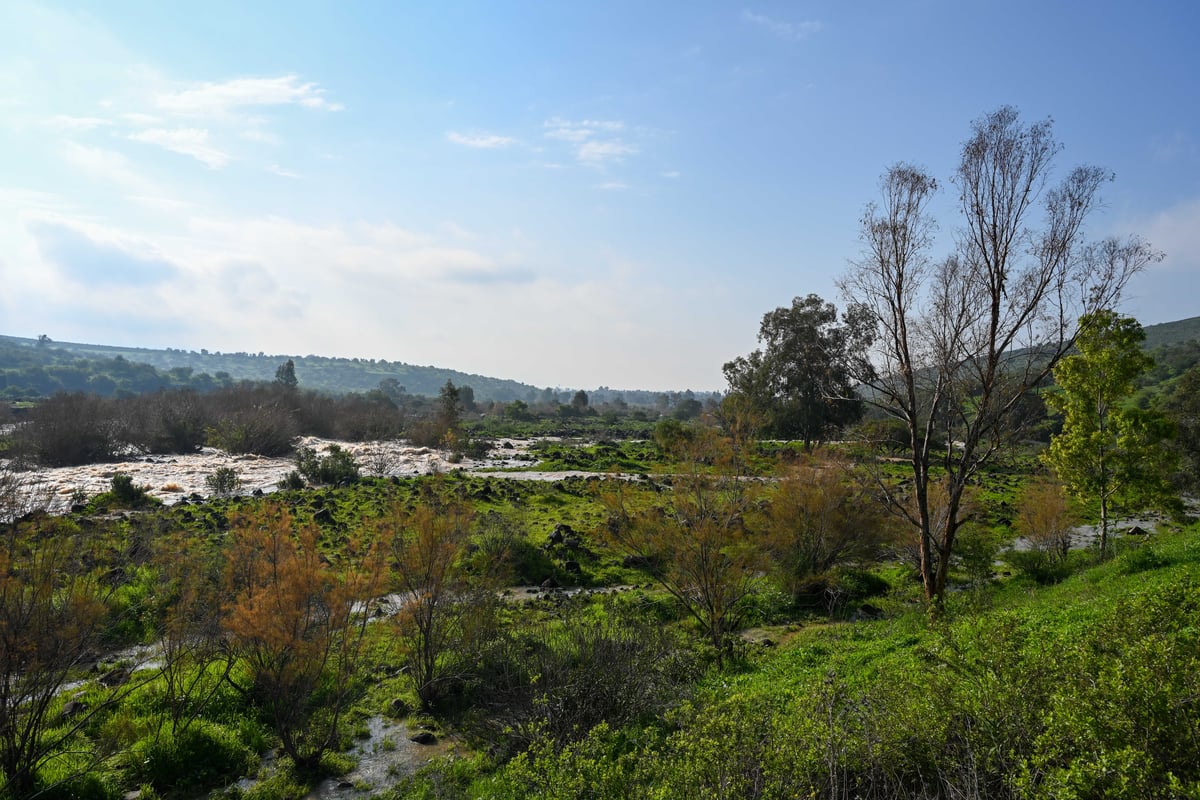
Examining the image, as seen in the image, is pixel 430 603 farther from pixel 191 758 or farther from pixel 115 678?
pixel 115 678

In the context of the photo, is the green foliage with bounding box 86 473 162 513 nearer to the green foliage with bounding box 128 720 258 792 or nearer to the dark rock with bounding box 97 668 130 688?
the dark rock with bounding box 97 668 130 688

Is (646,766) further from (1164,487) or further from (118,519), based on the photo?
(118,519)

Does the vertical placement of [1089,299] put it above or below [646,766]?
above

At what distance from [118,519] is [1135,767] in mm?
33471

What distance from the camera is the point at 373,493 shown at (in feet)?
121

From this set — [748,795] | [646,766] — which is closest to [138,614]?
[646,766]

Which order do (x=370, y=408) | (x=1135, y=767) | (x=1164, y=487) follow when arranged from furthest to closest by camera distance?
(x=370, y=408) → (x=1164, y=487) → (x=1135, y=767)

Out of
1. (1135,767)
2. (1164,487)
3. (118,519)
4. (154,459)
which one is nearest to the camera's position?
(1135,767)

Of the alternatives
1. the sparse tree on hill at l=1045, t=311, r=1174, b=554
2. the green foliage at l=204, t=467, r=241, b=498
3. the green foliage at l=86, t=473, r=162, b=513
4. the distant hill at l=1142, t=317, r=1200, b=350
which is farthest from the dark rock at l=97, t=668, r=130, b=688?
the distant hill at l=1142, t=317, r=1200, b=350

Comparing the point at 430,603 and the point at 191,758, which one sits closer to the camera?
the point at 191,758

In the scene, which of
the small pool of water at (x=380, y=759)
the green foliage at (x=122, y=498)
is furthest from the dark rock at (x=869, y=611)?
the green foliage at (x=122, y=498)

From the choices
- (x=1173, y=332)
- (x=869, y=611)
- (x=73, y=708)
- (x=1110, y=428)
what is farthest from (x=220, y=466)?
(x=1173, y=332)

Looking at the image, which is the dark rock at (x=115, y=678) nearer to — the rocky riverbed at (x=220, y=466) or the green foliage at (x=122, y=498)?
the green foliage at (x=122, y=498)

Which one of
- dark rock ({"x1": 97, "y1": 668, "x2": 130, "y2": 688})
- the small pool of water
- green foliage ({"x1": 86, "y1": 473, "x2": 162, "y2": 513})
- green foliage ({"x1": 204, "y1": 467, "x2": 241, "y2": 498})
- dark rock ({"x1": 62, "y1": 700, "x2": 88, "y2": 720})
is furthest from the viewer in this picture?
green foliage ({"x1": 204, "y1": 467, "x2": 241, "y2": 498})
